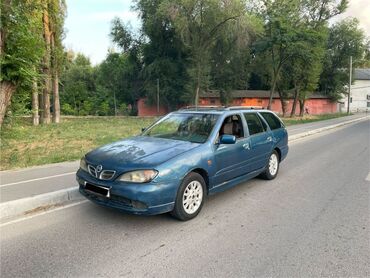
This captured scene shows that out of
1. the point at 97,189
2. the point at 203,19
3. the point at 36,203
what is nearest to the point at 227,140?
the point at 97,189

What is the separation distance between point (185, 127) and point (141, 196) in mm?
1965

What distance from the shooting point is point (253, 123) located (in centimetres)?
670

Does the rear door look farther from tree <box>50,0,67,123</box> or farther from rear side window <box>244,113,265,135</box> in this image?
tree <box>50,0,67,123</box>

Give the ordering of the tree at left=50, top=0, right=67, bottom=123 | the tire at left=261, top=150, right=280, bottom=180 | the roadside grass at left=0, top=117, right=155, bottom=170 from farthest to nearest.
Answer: the tree at left=50, top=0, right=67, bottom=123, the roadside grass at left=0, top=117, right=155, bottom=170, the tire at left=261, top=150, right=280, bottom=180

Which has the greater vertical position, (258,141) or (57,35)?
(57,35)

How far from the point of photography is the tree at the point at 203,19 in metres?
26.6

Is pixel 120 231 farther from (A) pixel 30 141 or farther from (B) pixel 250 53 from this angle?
(B) pixel 250 53

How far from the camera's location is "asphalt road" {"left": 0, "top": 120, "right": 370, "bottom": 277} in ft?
11.4

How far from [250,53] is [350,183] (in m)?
30.5

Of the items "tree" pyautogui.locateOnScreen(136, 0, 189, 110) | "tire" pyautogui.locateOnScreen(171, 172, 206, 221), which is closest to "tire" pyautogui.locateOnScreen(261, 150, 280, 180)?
"tire" pyautogui.locateOnScreen(171, 172, 206, 221)

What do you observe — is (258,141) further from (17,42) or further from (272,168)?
(17,42)

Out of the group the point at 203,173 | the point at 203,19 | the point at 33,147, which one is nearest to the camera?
the point at 203,173

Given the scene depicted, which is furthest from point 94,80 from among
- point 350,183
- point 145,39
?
point 350,183

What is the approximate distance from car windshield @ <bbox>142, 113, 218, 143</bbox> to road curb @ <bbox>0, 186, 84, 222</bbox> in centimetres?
172
